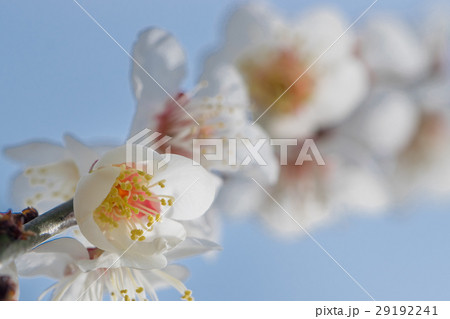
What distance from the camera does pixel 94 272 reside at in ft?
1.75

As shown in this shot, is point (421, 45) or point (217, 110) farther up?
point (421, 45)

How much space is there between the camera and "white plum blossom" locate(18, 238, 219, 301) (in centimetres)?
47

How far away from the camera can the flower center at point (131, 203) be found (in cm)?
49

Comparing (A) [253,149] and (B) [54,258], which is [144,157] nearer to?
(B) [54,258]

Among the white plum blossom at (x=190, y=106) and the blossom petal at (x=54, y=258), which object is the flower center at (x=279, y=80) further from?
the blossom petal at (x=54, y=258)

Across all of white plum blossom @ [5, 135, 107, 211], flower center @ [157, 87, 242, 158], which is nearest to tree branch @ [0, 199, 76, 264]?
Result: white plum blossom @ [5, 135, 107, 211]

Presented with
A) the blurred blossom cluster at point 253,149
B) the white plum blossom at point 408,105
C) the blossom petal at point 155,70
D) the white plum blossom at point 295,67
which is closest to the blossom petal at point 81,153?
the blurred blossom cluster at point 253,149

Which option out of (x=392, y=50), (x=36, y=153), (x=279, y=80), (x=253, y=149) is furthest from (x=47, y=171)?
(x=392, y=50)

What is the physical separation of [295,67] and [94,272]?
53 cm

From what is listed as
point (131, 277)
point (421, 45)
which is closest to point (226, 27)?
point (421, 45)

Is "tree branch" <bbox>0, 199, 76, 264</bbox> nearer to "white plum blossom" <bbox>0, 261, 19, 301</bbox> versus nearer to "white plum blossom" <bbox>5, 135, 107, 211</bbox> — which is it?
"white plum blossom" <bbox>0, 261, 19, 301</bbox>
